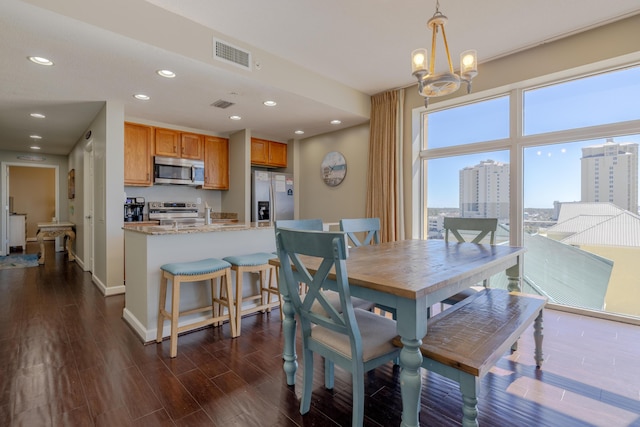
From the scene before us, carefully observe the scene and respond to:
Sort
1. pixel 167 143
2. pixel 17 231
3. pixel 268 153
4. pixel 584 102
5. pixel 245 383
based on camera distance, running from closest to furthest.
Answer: pixel 245 383 < pixel 584 102 < pixel 167 143 < pixel 268 153 < pixel 17 231

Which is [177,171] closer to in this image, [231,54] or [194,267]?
[231,54]

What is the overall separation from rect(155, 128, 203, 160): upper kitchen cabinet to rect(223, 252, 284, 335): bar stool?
2.78m

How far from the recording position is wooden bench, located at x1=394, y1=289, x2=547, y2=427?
126 cm

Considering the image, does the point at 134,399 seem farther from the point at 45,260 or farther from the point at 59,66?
the point at 45,260

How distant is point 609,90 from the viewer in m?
2.96

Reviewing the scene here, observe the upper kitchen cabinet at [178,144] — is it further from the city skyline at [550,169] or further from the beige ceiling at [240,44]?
the city skyline at [550,169]

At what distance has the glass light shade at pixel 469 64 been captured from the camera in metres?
2.04


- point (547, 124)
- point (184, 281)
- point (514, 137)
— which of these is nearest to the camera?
point (184, 281)

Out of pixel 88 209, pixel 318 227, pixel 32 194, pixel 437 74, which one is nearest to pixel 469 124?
pixel 437 74

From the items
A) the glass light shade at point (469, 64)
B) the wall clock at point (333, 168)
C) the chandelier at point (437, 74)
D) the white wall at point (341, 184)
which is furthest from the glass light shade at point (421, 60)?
the wall clock at point (333, 168)

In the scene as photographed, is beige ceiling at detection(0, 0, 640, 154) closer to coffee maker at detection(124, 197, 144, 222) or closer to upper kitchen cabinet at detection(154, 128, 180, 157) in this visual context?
upper kitchen cabinet at detection(154, 128, 180, 157)

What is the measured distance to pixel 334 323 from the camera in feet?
4.60

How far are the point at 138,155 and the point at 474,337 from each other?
188 inches

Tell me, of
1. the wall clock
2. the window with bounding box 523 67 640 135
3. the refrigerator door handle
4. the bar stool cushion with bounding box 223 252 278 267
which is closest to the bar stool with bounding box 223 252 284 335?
the bar stool cushion with bounding box 223 252 278 267
